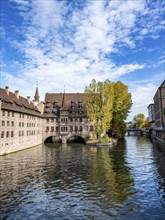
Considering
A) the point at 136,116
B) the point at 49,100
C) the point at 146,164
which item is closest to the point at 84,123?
the point at 49,100

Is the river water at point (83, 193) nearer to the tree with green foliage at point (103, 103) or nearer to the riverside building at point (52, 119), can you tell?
the riverside building at point (52, 119)

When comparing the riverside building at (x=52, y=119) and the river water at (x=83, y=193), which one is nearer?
the river water at (x=83, y=193)

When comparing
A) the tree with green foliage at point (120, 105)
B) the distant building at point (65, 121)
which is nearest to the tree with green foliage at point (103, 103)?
the tree with green foliage at point (120, 105)

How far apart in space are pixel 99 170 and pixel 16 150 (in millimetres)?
27922

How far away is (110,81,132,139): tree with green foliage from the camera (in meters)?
66.2

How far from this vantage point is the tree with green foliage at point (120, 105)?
6624cm

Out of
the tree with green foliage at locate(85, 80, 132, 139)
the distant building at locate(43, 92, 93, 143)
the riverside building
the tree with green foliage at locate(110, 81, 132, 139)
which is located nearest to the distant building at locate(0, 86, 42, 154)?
the riverside building

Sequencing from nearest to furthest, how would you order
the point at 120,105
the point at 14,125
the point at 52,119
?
the point at 14,125 < the point at 120,105 < the point at 52,119

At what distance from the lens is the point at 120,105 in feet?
222


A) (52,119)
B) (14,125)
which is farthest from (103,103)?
(14,125)

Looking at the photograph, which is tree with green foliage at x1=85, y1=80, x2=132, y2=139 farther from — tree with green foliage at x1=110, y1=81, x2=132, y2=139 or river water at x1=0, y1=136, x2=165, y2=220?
river water at x1=0, y1=136, x2=165, y2=220

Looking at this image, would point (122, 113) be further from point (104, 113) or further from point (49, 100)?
point (49, 100)

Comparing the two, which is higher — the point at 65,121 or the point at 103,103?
the point at 103,103

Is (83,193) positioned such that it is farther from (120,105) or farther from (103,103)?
(120,105)
